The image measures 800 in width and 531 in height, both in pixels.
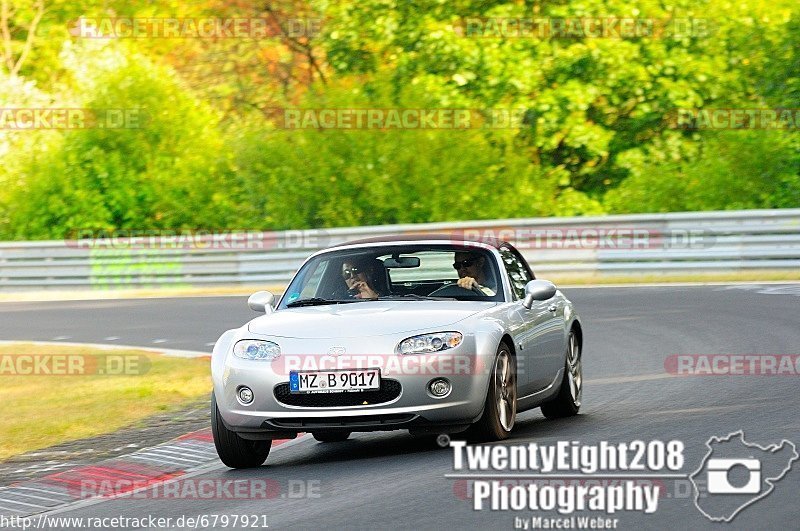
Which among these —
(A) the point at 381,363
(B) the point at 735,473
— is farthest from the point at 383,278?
(B) the point at 735,473

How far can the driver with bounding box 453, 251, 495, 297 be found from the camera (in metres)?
10.5

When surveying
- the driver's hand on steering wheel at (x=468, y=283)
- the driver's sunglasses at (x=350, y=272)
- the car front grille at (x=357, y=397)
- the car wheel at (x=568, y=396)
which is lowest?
the car wheel at (x=568, y=396)

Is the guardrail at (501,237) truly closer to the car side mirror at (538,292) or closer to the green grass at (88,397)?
the green grass at (88,397)

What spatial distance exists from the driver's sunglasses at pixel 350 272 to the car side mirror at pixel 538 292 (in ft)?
3.86

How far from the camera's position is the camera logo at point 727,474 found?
761 centimetres

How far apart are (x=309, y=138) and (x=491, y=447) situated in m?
22.9

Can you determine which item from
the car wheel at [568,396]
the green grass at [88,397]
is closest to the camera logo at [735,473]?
the car wheel at [568,396]

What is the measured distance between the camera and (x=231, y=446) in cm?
948

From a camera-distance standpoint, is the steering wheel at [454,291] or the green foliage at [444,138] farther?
the green foliage at [444,138]

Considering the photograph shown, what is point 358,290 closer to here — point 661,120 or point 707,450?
point 707,450

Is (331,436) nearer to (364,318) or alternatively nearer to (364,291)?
(364,291)

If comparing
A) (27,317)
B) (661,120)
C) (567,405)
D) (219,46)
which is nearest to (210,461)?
(567,405)

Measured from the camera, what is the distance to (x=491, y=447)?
9.25 meters

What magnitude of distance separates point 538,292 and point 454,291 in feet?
1.86
